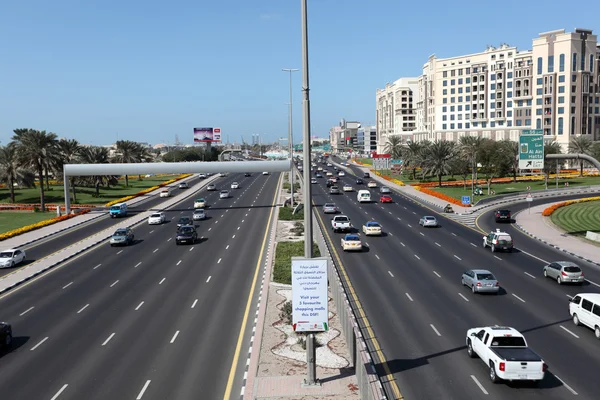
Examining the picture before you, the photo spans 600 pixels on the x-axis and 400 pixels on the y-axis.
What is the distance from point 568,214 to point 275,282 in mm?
42227

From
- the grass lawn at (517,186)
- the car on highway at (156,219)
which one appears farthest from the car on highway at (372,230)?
the grass lawn at (517,186)

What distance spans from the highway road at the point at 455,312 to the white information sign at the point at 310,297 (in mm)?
2952

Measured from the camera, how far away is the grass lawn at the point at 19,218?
192 ft

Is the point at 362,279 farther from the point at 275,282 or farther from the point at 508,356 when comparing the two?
the point at 508,356

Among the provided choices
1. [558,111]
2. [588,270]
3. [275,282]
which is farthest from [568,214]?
[558,111]

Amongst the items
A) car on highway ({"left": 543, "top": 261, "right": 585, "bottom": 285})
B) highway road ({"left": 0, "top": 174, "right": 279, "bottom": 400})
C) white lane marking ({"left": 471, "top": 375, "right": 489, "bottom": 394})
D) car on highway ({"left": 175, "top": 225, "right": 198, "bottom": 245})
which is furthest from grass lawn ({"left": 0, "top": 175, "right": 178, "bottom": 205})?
white lane marking ({"left": 471, "top": 375, "right": 489, "bottom": 394})

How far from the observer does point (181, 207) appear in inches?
2980

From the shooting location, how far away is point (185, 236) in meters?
45.8

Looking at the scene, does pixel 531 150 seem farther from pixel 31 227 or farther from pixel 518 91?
pixel 518 91

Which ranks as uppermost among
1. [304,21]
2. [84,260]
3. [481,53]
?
[481,53]

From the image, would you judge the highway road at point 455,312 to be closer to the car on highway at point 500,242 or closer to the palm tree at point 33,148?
the car on highway at point 500,242

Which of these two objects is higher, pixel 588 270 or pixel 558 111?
pixel 558 111

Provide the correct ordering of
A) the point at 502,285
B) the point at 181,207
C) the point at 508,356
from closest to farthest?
the point at 508,356 → the point at 502,285 → the point at 181,207

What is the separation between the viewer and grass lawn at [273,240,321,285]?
31.2m
